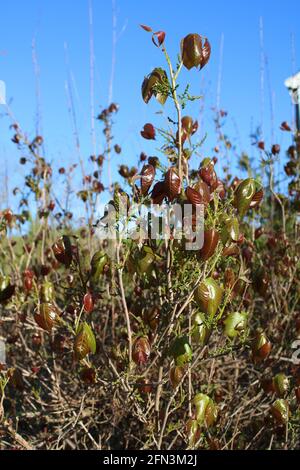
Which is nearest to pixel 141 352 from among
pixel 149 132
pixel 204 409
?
pixel 204 409

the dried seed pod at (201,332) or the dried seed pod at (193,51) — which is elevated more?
the dried seed pod at (193,51)

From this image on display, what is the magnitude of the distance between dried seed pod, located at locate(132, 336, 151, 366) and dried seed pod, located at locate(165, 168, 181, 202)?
1.31 ft

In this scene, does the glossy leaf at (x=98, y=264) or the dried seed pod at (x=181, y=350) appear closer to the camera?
the dried seed pod at (x=181, y=350)

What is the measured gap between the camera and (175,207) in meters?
1.49

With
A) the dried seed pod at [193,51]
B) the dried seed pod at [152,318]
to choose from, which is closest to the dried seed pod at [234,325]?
the dried seed pod at [152,318]

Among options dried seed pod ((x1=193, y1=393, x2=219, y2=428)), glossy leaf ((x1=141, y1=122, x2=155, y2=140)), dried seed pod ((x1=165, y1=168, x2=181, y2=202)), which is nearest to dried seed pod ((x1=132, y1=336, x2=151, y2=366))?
dried seed pod ((x1=193, y1=393, x2=219, y2=428))

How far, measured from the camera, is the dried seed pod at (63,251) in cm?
159

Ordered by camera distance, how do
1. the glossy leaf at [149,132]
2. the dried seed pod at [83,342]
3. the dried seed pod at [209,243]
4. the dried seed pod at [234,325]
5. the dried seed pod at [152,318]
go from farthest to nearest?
the dried seed pod at [152,318]
the glossy leaf at [149,132]
the dried seed pod at [234,325]
the dried seed pod at [83,342]
the dried seed pod at [209,243]

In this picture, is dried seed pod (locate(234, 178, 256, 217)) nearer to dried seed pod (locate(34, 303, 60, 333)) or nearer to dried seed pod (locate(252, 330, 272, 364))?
dried seed pod (locate(252, 330, 272, 364))

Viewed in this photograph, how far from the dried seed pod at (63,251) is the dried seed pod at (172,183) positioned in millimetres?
372

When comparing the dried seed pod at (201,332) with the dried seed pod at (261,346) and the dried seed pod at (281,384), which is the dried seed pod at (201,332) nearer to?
the dried seed pod at (261,346)

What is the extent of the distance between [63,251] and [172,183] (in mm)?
408

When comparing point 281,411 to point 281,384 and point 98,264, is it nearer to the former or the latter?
point 281,384
